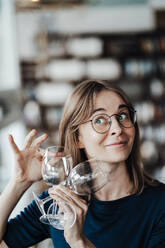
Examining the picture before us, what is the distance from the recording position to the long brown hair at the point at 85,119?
1.21 m

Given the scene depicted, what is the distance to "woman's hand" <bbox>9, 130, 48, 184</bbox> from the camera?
1.19 meters

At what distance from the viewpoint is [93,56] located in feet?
16.8

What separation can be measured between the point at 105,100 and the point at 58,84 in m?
4.05

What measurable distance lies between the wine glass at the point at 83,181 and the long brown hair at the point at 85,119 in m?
0.24

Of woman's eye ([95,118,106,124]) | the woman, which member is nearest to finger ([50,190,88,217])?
the woman

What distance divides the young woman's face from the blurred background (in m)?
3.88

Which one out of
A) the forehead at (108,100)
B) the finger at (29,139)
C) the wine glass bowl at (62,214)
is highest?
the forehead at (108,100)

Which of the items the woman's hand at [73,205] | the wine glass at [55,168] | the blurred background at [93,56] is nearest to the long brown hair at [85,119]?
the wine glass at [55,168]

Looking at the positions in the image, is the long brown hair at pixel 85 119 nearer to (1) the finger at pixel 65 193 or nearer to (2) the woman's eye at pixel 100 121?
(2) the woman's eye at pixel 100 121

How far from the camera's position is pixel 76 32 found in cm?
524

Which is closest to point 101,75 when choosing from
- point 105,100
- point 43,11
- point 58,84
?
point 58,84

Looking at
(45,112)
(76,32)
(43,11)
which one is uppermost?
(43,11)

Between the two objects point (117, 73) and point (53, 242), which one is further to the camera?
point (117, 73)

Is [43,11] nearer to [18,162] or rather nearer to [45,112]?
[45,112]
